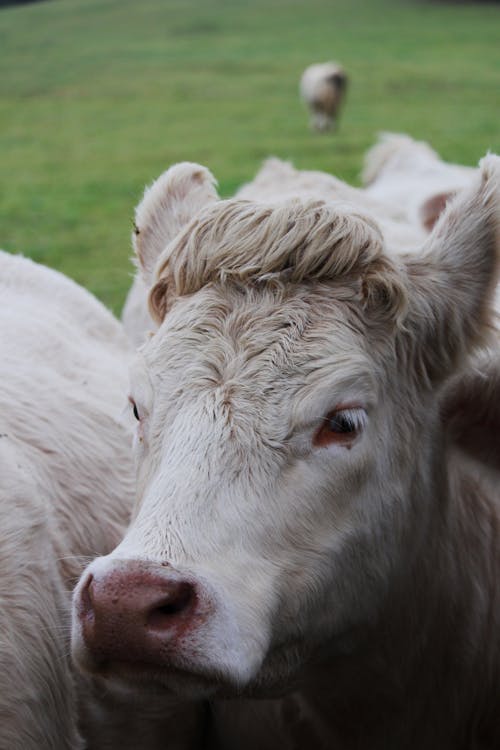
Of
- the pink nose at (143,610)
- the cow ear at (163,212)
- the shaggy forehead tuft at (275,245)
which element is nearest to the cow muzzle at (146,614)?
the pink nose at (143,610)

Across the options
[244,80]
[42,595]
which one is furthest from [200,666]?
[244,80]

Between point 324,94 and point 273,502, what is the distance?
25435 millimetres

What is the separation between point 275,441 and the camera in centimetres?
273

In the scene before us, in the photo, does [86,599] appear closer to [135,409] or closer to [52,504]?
[135,409]

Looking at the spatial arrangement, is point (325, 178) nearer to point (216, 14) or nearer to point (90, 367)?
point (90, 367)

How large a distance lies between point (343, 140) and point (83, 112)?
29.7 feet

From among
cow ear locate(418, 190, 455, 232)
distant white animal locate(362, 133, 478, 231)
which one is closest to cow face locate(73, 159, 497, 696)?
cow ear locate(418, 190, 455, 232)

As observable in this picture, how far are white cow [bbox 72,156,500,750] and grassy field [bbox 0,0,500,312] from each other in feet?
22.3

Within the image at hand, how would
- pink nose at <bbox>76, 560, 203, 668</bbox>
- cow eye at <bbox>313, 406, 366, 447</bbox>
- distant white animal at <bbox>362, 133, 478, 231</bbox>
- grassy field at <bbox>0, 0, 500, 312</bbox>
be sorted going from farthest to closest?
grassy field at <bbox>0, 0, 500, 312</bbox>
distant white animal at <bbox>362, 133, 478, 231</bbox>
cow eye at <bbox>313, 406, 366, 447</bbox>
pink nose at <bbox>76, 560, 203, 668</bbox>

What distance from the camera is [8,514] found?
10.7 feet

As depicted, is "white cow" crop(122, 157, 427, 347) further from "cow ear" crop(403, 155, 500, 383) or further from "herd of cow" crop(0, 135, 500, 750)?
"cow ear" crop(403, 155, 500, 383)

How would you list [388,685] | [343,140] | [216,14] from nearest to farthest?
[388,685]
[343,140]
[216,14]

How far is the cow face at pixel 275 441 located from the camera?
2496 mm

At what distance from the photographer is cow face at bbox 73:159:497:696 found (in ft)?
8.19
